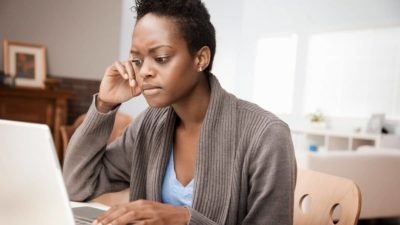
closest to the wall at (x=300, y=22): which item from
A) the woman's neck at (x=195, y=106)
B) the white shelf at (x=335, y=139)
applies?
the white shelf at (x=335, y=139)

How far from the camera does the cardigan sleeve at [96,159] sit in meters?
1.29

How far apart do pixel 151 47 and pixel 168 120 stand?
26 cm

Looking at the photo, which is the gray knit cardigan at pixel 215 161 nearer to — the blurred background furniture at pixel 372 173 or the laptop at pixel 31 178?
the laptop at pixel 31 178

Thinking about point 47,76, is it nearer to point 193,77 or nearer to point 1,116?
point 1,116

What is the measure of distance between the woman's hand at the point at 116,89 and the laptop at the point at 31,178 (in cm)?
62

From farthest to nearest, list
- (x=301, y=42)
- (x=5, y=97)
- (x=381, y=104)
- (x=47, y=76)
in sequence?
1. (x=301, y=42)
2. (x=381, y=104)
3. (x=47, y=76)
4. (x=5, y=97)

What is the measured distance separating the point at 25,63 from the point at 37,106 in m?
0.58

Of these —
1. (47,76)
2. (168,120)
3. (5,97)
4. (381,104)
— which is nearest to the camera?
(168,120)

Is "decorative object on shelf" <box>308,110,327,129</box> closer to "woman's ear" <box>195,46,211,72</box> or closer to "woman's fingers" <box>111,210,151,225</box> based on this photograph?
"woman's ear" <box>195,46,211,72</box>

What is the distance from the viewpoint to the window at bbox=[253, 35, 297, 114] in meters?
8.48

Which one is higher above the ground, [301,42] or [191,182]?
[301,42]

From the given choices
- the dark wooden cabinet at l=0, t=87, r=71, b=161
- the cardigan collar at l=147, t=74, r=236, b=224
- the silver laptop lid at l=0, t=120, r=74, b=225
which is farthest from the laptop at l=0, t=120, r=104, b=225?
the dark wooden cabinet at l=0, t=87, r=71, b=161

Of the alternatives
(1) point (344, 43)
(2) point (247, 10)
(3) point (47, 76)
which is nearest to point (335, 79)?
(1) point (344, 43)

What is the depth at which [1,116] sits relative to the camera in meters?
4.64
